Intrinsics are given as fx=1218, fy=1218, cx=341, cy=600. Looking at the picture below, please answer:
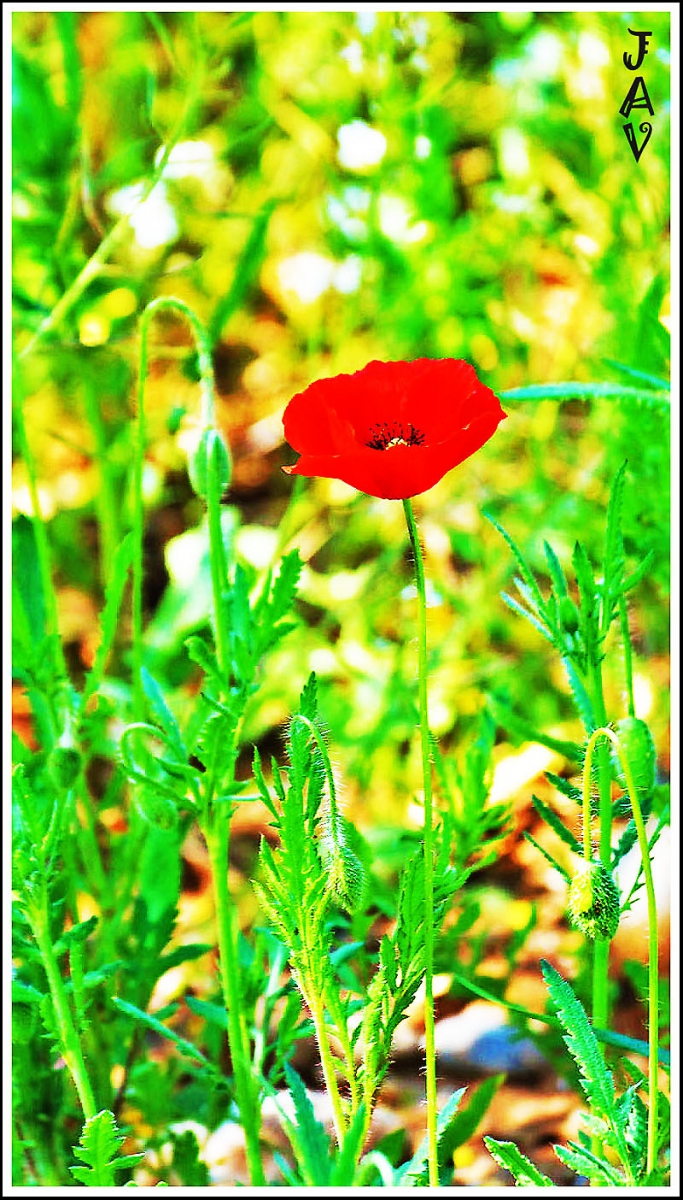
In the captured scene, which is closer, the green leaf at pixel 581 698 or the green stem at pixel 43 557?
the green leaf at pixel 581 698

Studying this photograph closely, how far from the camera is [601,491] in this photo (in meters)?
1.44

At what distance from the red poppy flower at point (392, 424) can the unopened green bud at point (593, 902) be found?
21cm

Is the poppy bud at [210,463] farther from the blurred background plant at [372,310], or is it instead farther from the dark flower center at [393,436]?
the blurred background plant at [372,310]

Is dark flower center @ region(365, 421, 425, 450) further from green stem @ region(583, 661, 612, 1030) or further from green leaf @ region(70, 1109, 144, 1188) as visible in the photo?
green leaf @ region(70, 1109, 144, 1188)

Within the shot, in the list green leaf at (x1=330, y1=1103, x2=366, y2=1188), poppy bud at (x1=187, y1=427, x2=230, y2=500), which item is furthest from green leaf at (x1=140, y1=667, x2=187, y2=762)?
green leaf at (x1=330, y1=1103, x2=366, y2=1188)

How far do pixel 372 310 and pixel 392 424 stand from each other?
76 cm

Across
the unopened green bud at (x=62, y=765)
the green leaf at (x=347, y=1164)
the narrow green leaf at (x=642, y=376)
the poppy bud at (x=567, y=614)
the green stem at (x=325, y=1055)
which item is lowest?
the green leaf at (x=347, y=1164)

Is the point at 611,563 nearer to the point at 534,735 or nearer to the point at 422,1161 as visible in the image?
the point at 534,735

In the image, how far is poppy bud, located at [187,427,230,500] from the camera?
722mm

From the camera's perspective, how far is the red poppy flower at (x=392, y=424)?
0.58 metres

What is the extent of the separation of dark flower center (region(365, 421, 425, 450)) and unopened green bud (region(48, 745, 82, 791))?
0.88 feet

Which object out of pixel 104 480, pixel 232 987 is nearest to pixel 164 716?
pixel 232 987

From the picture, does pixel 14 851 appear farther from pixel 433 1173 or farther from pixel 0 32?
pixel 0 32

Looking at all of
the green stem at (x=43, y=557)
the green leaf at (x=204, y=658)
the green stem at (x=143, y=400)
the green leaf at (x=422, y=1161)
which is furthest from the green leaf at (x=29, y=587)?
the green leaf at (x=422, y=1161)
